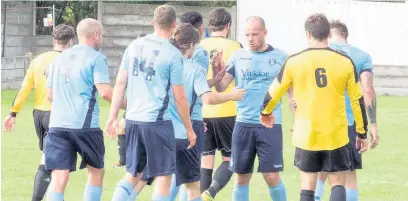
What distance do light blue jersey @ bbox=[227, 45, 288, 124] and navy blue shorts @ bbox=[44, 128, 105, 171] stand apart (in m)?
1.54

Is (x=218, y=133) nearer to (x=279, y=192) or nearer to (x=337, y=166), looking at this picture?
(x=279, y=192)

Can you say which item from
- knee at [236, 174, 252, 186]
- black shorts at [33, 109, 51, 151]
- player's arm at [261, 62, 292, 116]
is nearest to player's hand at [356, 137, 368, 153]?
player's arm at [261, 62, 292, 116]

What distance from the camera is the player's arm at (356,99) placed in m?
8.31

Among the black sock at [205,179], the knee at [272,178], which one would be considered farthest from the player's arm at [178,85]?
the black sock at [205,179]

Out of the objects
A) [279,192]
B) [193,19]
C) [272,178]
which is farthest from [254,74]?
[279,192]

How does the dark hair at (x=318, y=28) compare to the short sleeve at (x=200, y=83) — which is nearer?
the dark hair at (x=318, y=28)

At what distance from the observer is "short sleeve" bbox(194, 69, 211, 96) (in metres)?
9.12

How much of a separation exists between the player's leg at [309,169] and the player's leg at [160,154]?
114 cm

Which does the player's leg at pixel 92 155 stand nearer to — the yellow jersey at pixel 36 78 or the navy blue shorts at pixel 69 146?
the navy blue shorts at pixel 69 146

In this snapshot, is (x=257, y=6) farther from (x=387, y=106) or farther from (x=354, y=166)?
(x=354, y=166)

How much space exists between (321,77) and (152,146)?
1.59 meters

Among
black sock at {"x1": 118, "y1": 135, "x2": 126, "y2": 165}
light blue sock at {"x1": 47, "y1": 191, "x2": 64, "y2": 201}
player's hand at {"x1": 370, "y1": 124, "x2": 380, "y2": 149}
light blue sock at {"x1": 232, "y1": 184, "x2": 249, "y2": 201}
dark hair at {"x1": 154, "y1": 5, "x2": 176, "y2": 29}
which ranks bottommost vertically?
black sock at {"x1": 118, "y1": 135, "x2": 126, "y2": 165}

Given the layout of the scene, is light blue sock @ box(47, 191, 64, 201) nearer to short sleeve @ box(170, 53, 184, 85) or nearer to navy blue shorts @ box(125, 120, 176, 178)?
navy blue shorts @ box(125, 120, 176, 178)

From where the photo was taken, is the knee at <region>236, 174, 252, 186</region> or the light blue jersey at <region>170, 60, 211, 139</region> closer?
the light blue jersey at <region>170, 60, 211, 139</region>
